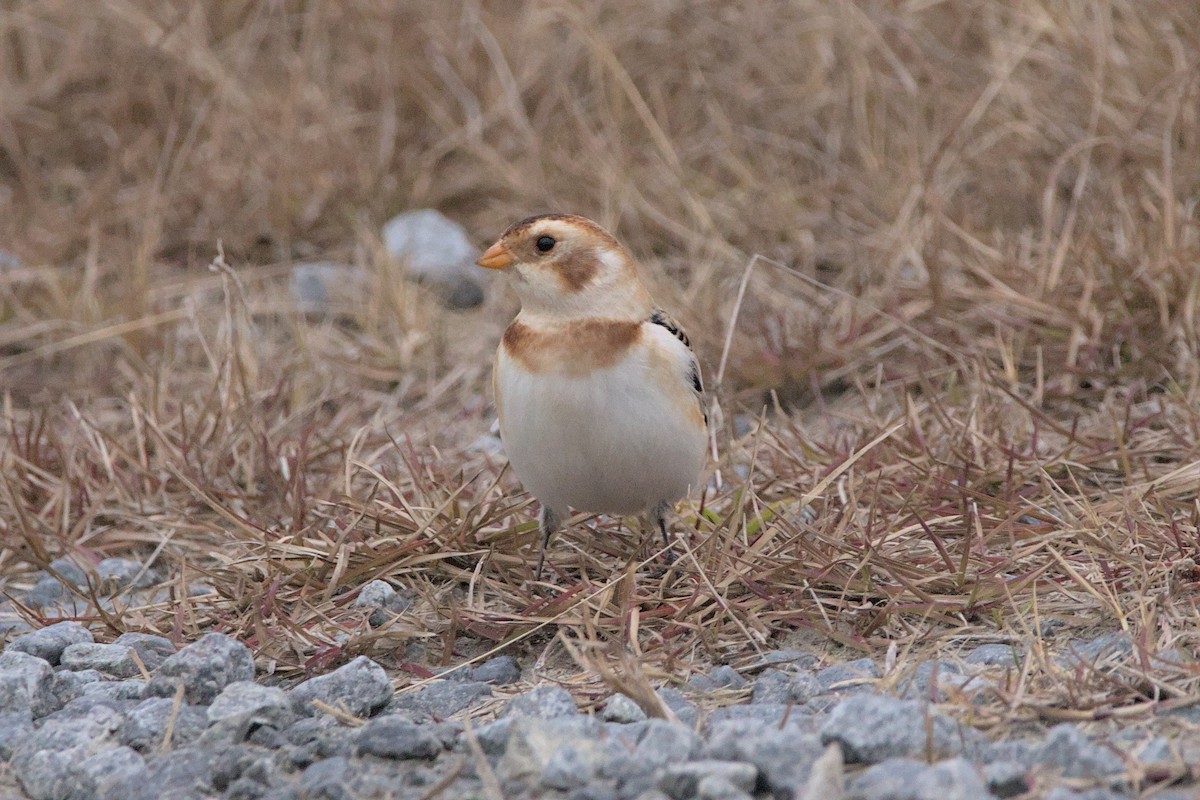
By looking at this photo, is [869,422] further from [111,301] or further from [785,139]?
[111,301]

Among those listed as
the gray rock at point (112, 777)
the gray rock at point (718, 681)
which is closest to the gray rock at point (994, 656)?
the gray rock at point (718, 681)

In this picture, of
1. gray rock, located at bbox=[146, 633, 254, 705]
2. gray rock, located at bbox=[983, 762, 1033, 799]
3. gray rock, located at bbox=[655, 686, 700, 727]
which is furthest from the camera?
gray rock, located at bbox=[146, 633, 254, 705]

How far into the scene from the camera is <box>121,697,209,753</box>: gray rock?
8.90 feet

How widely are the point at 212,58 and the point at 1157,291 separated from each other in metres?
4.16

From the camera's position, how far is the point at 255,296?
229 inches

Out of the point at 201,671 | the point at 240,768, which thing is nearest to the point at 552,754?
the point at 240,768

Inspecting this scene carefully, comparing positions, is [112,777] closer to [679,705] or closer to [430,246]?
[679,705]

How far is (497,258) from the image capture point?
3.55m

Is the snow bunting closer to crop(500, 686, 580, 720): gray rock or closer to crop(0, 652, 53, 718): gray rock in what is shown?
crop(500, 686, 580, 720): gray rock

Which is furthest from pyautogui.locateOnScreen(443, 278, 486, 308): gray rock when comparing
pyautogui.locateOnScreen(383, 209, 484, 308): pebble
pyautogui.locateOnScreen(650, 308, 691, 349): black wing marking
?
pyautogui.locateOnScreen(650, 308, 691, 349): black wing marking

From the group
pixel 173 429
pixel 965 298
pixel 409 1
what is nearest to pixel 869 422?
pixel 965 298

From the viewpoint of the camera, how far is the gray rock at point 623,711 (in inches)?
105

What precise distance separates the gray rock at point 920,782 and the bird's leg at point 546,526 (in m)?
1.38

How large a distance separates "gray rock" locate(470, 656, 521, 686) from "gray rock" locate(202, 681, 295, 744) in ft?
1.41
